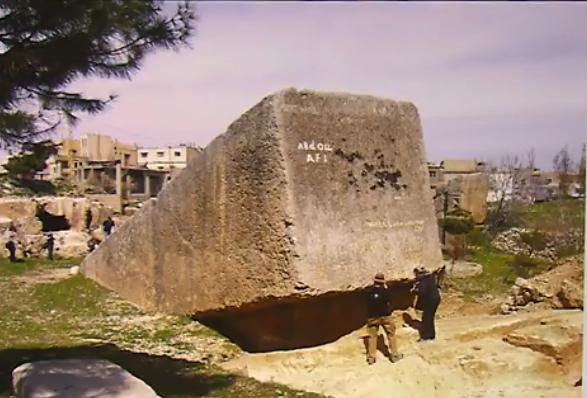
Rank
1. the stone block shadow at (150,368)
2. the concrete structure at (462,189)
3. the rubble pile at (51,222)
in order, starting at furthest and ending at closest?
the concrete structure at (462,189), the rubble pile at (51,222), the stone block shadow at (150,368)

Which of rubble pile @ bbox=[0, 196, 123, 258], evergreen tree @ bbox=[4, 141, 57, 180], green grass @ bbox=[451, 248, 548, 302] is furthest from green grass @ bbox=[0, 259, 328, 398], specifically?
green grass @ bbox=[451, 248, 548, 302]

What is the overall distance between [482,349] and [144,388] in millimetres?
3722

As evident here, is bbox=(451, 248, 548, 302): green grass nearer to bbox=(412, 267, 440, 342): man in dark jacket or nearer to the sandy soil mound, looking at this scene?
bbox=(412, 267, 440, 342): man in dark jacket

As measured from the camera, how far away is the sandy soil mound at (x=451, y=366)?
6.43m

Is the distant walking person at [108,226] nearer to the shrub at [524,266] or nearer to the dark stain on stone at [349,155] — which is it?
the dark stain on stone at [349,155]

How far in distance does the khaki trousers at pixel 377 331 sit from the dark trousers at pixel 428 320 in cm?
45

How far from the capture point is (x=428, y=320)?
744cm

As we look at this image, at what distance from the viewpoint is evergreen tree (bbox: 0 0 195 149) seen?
475 centimetres

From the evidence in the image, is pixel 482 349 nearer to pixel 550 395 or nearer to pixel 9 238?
pixel 550 395

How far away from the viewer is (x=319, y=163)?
6.98 m

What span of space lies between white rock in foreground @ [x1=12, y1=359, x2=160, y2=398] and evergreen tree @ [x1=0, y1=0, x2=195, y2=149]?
156 cm

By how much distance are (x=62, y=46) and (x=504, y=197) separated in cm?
1039

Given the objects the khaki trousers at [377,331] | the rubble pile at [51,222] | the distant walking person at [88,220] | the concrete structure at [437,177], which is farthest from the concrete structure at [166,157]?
the concrete structure at [437,177]

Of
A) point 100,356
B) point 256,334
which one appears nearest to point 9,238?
point 100,356
